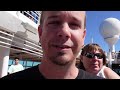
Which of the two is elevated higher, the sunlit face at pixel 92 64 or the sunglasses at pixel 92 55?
the sunglasses at pixel 92 55

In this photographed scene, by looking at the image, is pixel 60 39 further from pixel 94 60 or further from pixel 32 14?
pixel 32 14

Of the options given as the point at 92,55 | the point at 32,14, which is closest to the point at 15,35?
the point at 32,14

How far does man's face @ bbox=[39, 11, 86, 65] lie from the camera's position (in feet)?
1.36

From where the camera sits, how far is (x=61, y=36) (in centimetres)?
41

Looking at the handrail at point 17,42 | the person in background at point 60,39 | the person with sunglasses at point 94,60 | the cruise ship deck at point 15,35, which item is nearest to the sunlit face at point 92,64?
the person with sunglasses at point 94,60

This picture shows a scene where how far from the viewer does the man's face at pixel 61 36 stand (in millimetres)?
414

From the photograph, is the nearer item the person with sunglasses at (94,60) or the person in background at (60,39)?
the person in background at (60,39)

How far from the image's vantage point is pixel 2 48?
391cm

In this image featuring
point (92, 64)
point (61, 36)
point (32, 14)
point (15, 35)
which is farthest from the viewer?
point (15, 35)

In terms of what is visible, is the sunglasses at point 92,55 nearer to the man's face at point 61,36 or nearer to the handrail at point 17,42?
the man's face at point 61,36

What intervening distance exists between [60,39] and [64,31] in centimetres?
2
